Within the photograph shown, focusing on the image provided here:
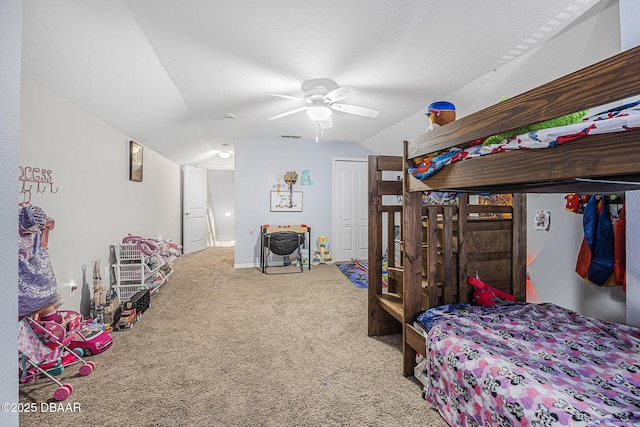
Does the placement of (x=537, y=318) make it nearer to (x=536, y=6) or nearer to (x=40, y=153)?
(x=536, y=6)

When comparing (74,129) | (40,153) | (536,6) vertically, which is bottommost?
(40,153)

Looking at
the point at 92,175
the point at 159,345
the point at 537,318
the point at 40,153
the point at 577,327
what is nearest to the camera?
the point at 577,327

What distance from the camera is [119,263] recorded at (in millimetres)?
3150

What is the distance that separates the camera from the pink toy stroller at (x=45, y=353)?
5.59 ft

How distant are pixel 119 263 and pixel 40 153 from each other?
1.43 meters

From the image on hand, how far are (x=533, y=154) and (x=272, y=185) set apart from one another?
14.7 feet

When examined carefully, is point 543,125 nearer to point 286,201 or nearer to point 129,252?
point 129,252

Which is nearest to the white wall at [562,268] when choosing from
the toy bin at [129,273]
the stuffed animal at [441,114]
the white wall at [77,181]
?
the stuffed animal at [441,114]

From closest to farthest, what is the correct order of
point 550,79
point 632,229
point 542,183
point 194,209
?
point 542,183 → point 632,229 → point 550,79 → point 194,209

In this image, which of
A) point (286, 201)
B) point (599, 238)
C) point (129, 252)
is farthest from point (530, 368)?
point (286, 201)

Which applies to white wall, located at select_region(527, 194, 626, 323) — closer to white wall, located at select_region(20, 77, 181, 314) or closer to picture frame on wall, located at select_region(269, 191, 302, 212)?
picture frame on wall, located at select_region(269, 191, 302, 212)

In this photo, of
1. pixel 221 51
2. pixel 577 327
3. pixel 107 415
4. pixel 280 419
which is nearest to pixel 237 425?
pixel 280 419

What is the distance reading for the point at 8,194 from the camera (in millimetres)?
687

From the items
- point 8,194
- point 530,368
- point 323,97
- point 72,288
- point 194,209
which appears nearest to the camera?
point 8,194
